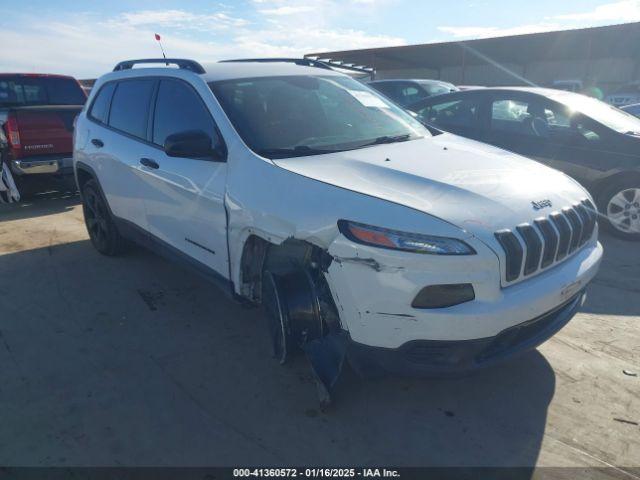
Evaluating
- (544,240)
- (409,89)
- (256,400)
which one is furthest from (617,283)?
(409,89)

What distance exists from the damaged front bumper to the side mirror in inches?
59.2

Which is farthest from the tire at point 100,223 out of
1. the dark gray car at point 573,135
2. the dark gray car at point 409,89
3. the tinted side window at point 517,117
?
the dark gray car at point 409,89

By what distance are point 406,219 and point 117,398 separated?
1.95 m

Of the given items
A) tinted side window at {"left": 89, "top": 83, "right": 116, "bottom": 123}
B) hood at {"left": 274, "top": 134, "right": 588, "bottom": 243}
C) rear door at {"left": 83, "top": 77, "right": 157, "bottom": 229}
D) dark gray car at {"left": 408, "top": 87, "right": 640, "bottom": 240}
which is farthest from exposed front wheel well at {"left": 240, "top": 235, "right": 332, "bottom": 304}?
dark gray car at {"left": 408, "top": 87, "right": 640, "bottom": 240}

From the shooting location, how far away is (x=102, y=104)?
4758 mm

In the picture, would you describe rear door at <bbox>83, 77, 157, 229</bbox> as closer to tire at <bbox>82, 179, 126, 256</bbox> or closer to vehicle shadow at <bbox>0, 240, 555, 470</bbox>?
tire at <bbox>82, 179, 126, 256</bbox>

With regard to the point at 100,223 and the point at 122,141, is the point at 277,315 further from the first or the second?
the point at 100,223

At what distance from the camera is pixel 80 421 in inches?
104

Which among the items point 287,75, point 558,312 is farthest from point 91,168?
point 558,312

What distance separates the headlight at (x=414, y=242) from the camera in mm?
2182

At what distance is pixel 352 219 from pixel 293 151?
862mm

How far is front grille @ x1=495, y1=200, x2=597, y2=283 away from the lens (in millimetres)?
2289

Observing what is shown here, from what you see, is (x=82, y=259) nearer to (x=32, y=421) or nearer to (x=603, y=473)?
(x=32, y=421)

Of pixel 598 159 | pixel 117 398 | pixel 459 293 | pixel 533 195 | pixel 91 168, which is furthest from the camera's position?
pixel 598 159
